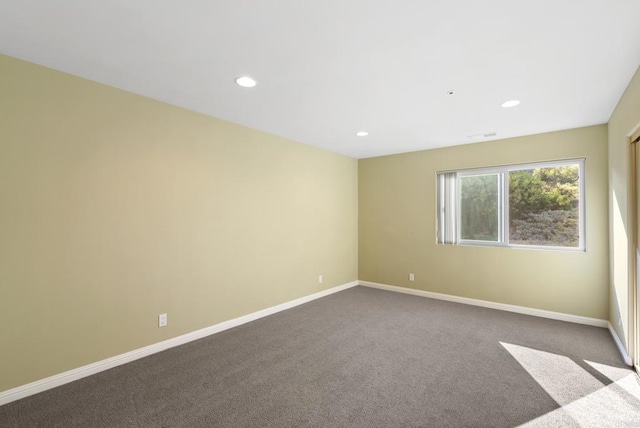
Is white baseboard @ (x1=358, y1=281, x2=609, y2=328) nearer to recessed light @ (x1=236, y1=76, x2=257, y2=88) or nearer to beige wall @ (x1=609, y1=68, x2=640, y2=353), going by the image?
beige wall @ (x1=609, y1=68, x2=640, y2=353)

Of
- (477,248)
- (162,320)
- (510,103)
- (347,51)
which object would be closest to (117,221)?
(162,320)

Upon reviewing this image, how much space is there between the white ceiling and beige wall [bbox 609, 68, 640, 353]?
Answer: 0.64ft

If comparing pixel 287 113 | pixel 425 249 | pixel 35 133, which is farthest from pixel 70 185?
pixel 425 249

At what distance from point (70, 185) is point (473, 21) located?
322 cm

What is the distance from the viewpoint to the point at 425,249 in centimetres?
512

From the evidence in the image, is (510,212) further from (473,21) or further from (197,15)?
(197,15)

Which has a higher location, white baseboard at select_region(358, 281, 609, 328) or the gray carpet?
white baseboard at select_region(358, 281, 609, 328)

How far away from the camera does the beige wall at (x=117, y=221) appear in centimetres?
227

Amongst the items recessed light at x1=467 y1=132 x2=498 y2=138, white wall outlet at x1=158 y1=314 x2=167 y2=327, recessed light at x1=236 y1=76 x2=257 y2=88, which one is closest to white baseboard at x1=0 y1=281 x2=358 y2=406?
white wall outlet at x1=158 y1=314 x2=167 y2=327

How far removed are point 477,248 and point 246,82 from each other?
404 centimetres

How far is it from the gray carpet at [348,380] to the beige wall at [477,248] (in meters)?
0.55

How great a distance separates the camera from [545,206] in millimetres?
4156

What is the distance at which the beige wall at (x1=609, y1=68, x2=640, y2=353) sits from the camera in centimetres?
264

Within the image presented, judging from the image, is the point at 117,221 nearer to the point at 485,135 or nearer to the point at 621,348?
the point at 485,135
